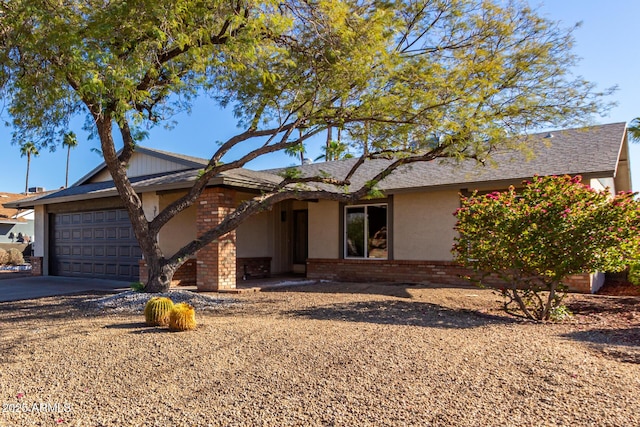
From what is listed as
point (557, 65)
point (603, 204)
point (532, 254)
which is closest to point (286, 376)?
point (532, 254)

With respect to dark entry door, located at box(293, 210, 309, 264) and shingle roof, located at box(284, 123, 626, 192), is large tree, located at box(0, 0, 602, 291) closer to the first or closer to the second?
shingle roof, located at box(284, 123, 626, 192)

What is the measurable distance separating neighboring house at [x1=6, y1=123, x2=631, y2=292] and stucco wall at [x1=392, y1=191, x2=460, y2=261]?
0.03m

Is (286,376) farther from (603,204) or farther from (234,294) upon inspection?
(234,294)

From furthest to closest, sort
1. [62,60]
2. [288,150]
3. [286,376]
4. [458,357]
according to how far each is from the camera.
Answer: [288,150] → [62,60] → [458,357] → [286,376]

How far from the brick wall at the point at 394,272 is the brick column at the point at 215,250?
3.82m

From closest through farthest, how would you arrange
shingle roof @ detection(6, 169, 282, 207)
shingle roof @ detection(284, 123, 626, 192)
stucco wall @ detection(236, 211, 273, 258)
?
shingle roof @ detection(284, 123, 626, 192), shingle roof @ detection(6, 169, 282, 207), stucco wall @ detection(236, 211, 273, 258)

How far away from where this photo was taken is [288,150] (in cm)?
996

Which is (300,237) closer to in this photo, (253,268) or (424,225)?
(253,268)

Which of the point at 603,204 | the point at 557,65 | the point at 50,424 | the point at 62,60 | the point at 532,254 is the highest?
the point at 557,65

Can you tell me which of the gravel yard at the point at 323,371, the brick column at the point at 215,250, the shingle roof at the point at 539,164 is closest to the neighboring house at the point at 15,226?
the brick column at the point at 215,250

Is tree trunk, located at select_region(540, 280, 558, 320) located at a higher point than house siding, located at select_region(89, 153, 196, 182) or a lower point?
lower

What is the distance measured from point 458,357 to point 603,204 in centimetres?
394

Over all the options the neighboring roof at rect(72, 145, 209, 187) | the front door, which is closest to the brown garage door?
the neighboring roof at rect(72, 145, 209, 187)

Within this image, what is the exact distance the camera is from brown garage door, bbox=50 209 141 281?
14.0 m
